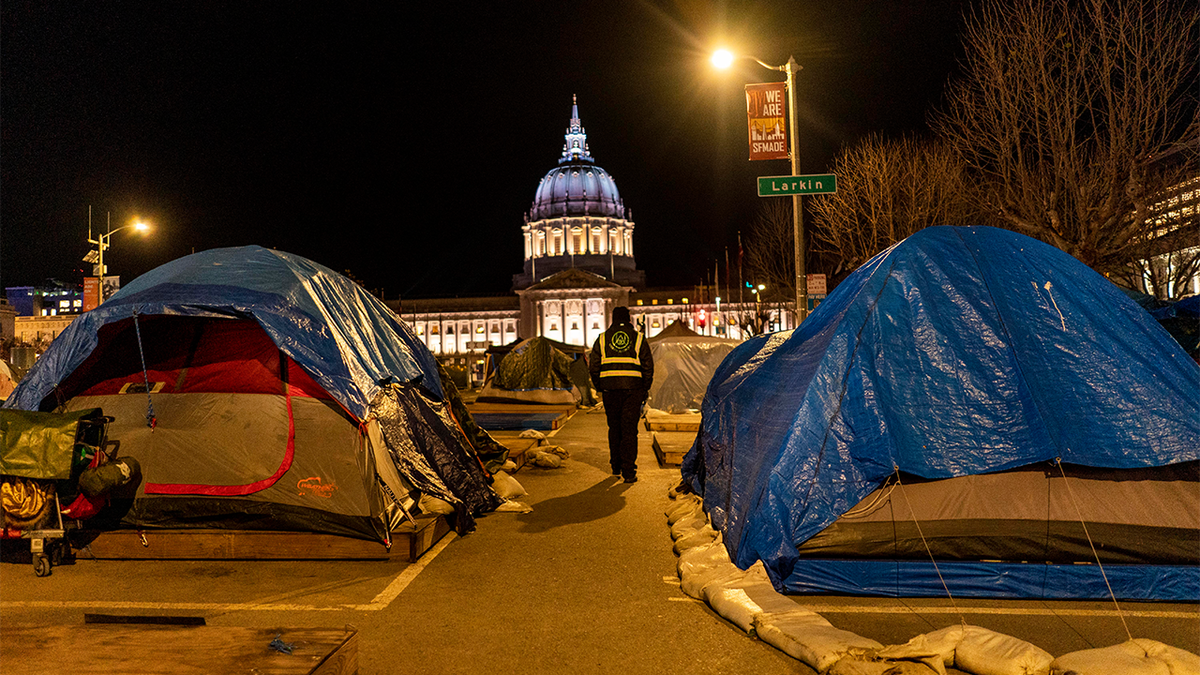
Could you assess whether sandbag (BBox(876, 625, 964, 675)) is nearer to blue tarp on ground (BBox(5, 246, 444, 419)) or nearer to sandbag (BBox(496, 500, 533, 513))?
blue tarp on ground (BBox(5, 246, 444, 419))

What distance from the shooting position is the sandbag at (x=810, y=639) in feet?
11.2

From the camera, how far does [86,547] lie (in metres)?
5.56

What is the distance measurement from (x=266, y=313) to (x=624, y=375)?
4374 millimetres

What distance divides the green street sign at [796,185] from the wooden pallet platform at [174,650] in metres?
9.23

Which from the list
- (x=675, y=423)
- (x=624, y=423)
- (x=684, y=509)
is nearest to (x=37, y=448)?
(x=684, y=509)

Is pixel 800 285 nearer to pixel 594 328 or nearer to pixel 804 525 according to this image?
pixel 804 525

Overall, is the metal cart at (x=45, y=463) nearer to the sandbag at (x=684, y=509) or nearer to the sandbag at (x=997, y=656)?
the sandbag at (x=684, y=509)

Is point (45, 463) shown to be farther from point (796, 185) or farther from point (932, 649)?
point (796, 185)

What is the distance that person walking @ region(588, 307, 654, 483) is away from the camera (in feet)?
28.6

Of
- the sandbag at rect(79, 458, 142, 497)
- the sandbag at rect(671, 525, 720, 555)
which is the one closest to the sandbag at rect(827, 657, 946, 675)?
the sandbag at rect(671, 525, 720, 555)

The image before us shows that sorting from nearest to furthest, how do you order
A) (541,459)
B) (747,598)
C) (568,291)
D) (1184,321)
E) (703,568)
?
(747,598)
(703,568)
(1184,321)
(541,459)
(568,291)

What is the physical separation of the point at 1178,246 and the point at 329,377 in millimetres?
16865

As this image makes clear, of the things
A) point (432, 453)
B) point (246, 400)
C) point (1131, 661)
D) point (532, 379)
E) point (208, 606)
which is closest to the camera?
point (1131, 661)

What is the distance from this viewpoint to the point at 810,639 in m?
3.60
